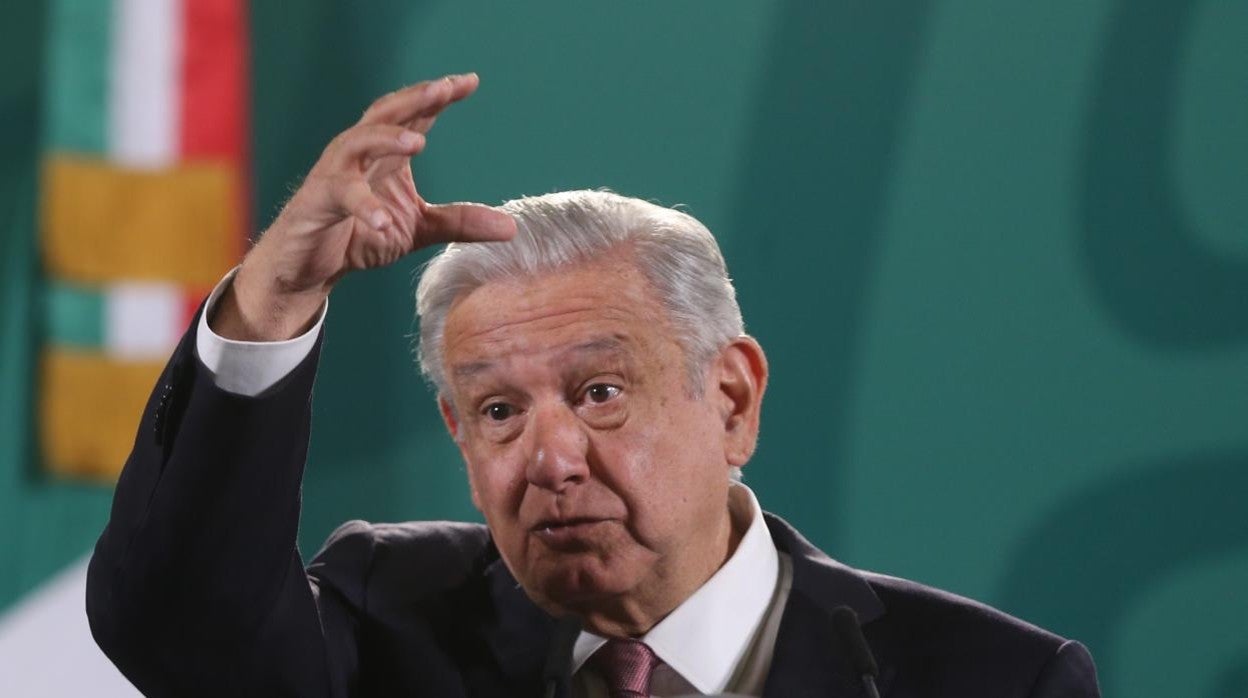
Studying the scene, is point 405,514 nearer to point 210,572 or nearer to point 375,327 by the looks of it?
point 375,327

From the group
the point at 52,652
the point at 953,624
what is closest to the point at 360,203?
the point at 953,624

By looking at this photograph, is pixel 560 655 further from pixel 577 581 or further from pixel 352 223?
pixel 352 223

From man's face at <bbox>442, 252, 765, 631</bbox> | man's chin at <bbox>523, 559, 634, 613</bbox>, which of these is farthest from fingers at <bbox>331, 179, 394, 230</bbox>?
man's chin at <bbox>523, 559, 634, 613</bbox>

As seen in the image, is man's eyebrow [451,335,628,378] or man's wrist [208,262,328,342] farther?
man's eyebrow [451,335,628,378]

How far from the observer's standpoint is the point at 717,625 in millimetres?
1873

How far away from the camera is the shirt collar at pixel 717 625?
1.84 metres

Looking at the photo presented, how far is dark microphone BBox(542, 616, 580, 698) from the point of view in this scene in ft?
4.94

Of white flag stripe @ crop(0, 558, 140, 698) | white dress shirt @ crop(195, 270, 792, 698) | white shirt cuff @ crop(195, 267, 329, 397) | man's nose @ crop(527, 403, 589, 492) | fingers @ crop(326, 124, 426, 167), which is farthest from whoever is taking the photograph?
white flag stripe @ crop(0, 558, 140, 698)

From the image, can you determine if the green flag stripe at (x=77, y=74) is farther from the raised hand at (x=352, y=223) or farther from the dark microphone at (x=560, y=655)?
the dark microphone at (x=560, y=655)

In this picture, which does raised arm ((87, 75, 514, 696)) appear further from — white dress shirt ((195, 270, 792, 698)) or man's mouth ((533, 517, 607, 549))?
white dress shirt ((195, 270, 792, 698))

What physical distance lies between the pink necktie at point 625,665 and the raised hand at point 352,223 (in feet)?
1.84

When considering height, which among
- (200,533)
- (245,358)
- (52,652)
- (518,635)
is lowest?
(52,652)

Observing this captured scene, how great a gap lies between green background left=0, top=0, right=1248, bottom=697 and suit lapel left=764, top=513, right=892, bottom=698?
97 centimetres

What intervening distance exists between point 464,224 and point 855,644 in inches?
21.4
